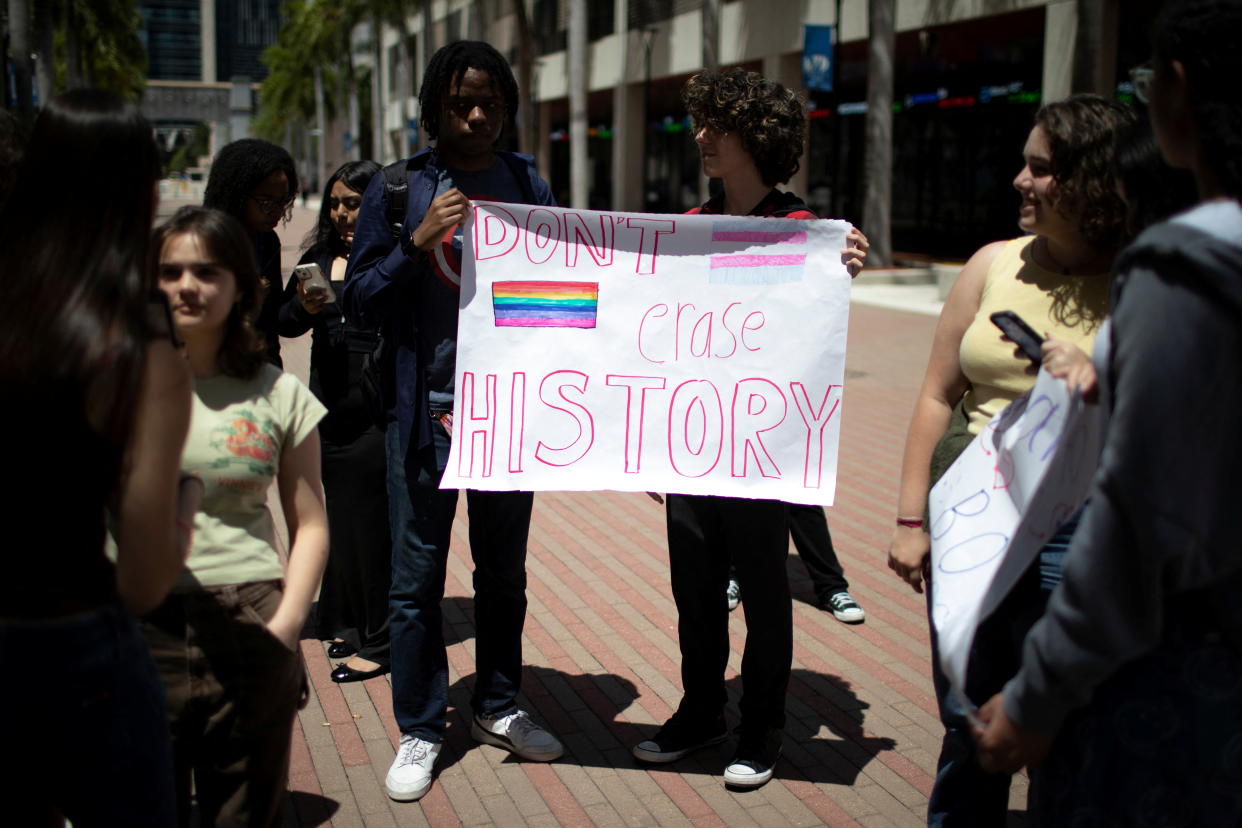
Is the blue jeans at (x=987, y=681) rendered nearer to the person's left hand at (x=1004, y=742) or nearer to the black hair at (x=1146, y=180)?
the person's left hand at (x=1004, y=742)

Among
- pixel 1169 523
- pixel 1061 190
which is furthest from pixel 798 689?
pixel 1169 523

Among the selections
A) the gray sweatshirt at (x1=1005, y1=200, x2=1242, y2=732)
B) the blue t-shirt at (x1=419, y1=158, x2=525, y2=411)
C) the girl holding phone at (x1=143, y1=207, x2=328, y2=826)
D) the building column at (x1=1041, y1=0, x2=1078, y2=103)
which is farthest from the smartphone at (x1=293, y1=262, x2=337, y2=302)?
the building column at (x1=1041, y1=0, x2=1078, y2=103)

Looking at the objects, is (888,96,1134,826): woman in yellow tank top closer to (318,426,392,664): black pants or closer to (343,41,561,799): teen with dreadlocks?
(343,41,561,799): teen with dreadlocks

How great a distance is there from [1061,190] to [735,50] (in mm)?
27467

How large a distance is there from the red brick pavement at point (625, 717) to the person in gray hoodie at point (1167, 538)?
1703 millimetres

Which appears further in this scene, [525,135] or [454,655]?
[525,135]

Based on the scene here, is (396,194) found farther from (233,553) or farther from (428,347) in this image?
(233,553)

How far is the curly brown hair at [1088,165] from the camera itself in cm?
250

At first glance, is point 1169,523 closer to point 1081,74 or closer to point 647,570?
point 647,570

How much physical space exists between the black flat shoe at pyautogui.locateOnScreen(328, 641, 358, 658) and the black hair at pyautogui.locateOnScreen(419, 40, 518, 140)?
6.93 ft

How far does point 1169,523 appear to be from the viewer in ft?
5.29

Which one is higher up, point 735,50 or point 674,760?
point 735,50

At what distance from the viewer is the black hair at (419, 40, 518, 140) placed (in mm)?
3441

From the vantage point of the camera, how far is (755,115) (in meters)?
3.44
